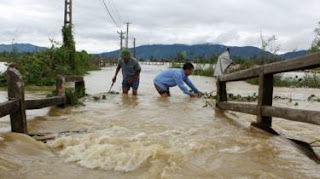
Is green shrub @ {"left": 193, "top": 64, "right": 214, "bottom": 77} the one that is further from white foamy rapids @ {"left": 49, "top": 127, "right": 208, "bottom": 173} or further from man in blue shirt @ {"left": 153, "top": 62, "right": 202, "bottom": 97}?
white foamy rapids @ {"left": 49, "top": 127, "right": 208, "bottom": 173}

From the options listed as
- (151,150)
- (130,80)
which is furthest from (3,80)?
(151,150)

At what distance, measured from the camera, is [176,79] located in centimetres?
980

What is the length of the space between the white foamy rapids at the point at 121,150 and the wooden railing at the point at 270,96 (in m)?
1.07

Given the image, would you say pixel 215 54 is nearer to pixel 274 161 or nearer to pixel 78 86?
pixel 78 86

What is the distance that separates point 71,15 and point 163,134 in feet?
75.8

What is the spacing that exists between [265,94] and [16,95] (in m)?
3.07

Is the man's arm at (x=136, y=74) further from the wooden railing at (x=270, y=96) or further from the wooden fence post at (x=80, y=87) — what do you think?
the wooden railing at (x=270, y=96)

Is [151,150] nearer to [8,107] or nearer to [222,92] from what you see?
[8,107]

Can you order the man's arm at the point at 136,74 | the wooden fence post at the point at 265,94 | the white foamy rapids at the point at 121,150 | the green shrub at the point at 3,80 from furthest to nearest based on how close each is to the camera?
the green shrub at the point at 3,80, the man's arm at the point at 136,74, the wooden fence post at the point at 265,94, the white foamy rapids at the point at 121,150

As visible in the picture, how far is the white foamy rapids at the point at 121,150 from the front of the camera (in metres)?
3.45

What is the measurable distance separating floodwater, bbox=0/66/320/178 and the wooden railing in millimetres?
254

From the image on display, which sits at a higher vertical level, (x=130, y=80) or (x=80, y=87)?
(x=130, y=80)

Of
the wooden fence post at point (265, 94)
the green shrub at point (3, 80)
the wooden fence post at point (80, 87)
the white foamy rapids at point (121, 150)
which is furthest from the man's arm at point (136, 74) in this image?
the white foamy rapids at point (121, 150)

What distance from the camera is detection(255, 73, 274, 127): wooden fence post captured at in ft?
16.6
